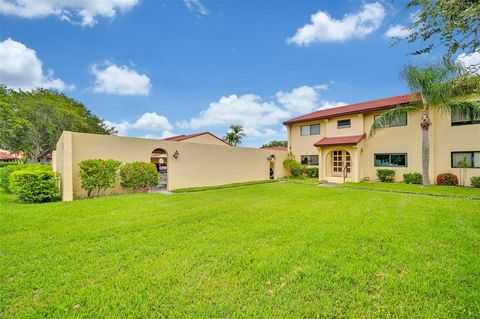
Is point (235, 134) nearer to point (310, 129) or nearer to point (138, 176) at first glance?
point (310, 129)

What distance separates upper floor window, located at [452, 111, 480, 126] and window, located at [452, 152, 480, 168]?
74.8 inches

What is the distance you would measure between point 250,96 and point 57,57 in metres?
16.2

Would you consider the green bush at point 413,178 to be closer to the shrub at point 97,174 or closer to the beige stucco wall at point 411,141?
the beige stucco wall at point 411,141

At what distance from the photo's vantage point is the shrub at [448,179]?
46.1ft

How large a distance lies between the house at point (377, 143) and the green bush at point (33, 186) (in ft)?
57.4

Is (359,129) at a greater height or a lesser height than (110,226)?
greater

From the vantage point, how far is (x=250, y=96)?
79.7 feet

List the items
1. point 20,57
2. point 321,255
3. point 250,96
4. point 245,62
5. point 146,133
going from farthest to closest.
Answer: point 146,133
point 250,96
point 245,62
point 20,57
point 321,255

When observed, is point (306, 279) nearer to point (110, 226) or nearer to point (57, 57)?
point (110, 226)

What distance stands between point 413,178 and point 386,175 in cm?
162

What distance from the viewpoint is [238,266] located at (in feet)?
12.5

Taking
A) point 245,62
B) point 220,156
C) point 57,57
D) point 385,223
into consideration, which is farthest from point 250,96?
point 385,223

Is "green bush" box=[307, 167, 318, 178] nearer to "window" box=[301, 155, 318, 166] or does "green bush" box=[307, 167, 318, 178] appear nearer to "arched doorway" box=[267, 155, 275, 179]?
"window" box=[301, 155, 318, 166]

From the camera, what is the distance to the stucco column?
9.63 meters
